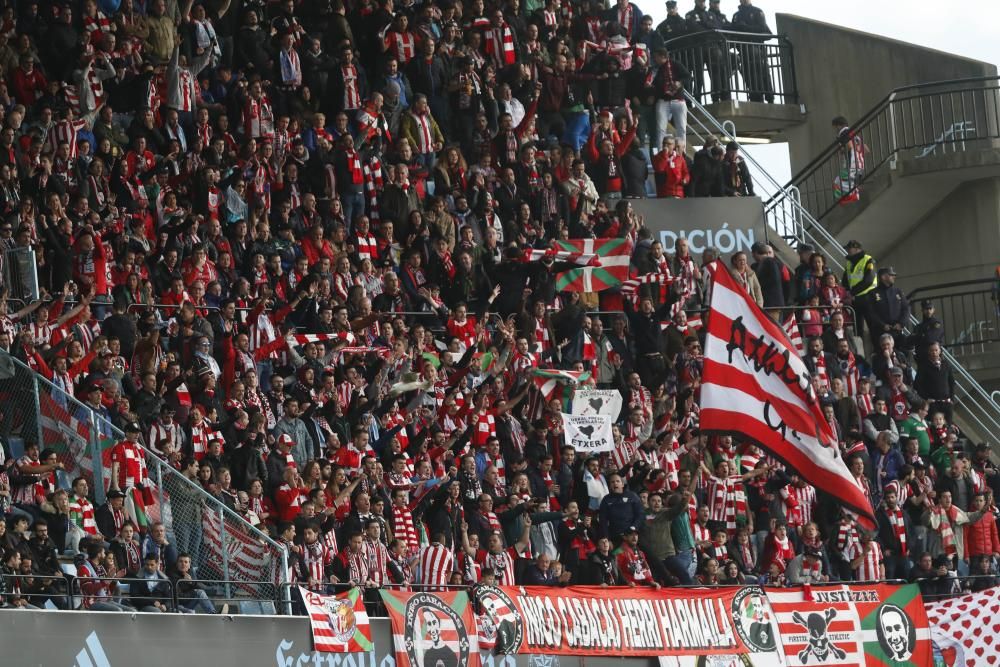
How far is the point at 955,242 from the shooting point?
34938 mm

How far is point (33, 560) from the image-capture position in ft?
Result: 63.6

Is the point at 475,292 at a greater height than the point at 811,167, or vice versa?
the point at 811,167

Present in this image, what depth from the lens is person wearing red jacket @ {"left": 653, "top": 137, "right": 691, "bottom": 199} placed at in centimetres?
3241

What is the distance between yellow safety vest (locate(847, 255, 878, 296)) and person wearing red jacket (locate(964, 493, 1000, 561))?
4.20 meters

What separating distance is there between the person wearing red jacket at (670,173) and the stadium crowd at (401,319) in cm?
6

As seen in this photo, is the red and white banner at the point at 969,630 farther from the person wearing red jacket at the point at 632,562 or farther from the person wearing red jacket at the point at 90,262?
the person wearing red jacket at the point at 90,262

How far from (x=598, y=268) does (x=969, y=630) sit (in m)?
7.45

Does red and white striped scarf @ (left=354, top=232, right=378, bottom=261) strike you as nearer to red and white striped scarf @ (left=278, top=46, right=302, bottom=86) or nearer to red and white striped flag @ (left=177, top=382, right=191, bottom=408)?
red and white striped scarf @ (left=278, top=46, right=302, bottom=86)

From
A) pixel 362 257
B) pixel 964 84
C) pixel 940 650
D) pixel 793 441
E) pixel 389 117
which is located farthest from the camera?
pixel 964 84

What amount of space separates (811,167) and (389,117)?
935 centimetres

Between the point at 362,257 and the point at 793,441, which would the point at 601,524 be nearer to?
the point at 362,257

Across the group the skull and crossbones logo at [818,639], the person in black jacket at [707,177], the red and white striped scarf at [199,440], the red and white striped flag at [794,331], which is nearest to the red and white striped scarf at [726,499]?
the skull and crossbones logo at [818,639]

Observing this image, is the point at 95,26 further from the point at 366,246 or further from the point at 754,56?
the point at 754,56

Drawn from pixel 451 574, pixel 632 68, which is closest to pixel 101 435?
pixel 451 574
